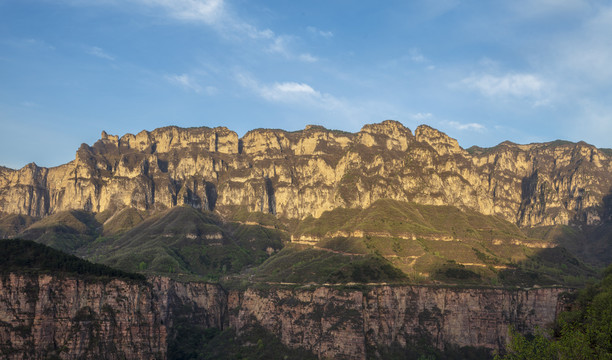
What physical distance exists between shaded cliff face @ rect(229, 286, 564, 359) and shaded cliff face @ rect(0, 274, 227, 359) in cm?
7157

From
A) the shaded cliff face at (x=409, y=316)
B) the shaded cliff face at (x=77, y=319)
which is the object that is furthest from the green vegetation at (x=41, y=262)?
the shaded cliff face at (x=409, y=316)

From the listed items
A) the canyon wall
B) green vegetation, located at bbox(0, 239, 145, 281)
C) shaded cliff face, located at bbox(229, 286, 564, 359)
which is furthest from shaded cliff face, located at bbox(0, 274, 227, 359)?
shaded cliff face, located at bbox(229, 286, 564, 359)

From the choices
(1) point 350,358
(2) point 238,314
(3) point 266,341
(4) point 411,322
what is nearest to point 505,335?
(4) point 411,322

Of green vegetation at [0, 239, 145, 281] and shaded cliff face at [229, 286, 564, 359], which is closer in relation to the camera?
green vegetation at [0, 239, 145, 281]

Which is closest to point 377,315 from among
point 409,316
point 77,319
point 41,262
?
point 409,316

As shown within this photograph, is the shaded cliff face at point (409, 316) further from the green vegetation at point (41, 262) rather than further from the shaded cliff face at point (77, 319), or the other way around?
the green vegetation at point (41, 262)

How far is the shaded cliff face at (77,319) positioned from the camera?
8831 cm

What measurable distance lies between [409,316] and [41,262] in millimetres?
113578

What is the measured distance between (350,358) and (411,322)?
2689 centimetres

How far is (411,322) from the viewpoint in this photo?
16850cm

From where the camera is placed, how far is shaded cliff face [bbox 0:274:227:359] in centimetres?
8831

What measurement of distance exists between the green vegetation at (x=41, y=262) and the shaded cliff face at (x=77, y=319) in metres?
A: 4.07

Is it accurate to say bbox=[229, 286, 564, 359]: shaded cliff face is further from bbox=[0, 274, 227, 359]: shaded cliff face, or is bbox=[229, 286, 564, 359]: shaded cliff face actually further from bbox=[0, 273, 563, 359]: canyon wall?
bbox=[0, 274, 227, 359]: shaded cliff face

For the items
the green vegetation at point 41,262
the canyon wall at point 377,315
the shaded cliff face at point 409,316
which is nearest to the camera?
the green vegetation at point 41,262
